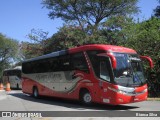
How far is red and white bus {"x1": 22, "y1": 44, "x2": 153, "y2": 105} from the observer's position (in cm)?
1623

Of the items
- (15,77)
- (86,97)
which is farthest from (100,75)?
(15,77)

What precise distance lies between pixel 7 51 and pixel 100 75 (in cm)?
7409

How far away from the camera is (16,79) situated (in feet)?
149

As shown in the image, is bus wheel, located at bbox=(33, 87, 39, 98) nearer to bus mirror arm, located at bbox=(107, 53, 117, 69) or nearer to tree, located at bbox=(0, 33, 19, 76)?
bus mirror arm, located at bbox=(107, 53, 117, 69)

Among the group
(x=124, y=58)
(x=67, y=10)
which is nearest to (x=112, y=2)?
(x=67, y=10)

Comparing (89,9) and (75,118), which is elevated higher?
(89,9)

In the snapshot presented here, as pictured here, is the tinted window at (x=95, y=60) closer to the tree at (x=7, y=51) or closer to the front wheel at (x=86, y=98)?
the front wheel at (x=86, y=98)

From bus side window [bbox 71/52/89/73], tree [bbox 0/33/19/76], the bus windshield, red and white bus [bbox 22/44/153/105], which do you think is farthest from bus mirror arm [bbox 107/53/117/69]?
tree [bbox 0/33/19/76]

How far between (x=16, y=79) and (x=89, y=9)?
14569 mm

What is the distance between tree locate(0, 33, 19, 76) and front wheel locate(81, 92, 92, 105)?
7024 centimetres

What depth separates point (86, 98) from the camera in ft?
59.9

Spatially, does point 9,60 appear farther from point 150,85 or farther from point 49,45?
point 150,85

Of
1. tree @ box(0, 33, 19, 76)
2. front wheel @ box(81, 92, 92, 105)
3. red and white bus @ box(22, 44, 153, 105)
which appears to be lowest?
front wheel @ box(81, 92, 92, 105)

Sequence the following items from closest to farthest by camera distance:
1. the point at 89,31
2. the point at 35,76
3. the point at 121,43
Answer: the point at 35,76 < the point at 121,43 < the point at 89,31
